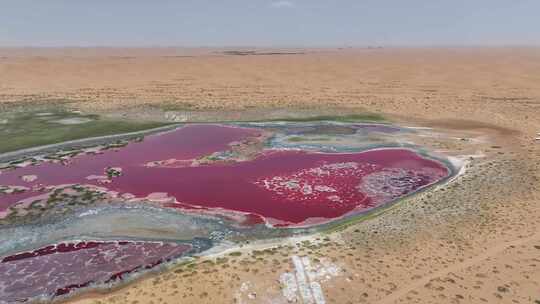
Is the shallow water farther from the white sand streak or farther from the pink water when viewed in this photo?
the white sand streak

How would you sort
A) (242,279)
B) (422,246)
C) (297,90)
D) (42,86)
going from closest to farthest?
1. (242,279)
2. (422,246)
3. (297,90)
4. (42,86)

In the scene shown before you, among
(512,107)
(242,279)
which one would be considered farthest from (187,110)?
(512,107)

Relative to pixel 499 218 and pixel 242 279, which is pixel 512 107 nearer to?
pixel 499 218

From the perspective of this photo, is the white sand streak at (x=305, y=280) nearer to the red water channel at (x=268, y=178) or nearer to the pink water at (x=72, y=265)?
the red water channel at (x=268, y=178)

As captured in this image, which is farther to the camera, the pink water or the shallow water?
the shallow water

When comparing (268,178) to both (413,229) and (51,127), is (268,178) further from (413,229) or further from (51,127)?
(51,127)

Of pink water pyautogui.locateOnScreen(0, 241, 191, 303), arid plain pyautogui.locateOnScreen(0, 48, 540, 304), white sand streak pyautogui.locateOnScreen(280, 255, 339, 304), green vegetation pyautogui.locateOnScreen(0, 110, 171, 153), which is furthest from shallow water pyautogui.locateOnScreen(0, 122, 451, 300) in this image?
green vegetation pyautogui.locateOnScreen(0, 110, 171, 153)

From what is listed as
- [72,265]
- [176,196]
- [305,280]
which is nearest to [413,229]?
[305,280]
